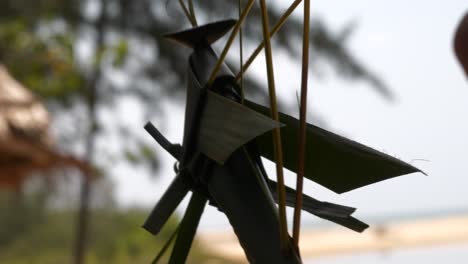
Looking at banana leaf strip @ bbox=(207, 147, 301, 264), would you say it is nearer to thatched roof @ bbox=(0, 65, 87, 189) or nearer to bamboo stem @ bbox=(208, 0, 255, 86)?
bamboo stem @ bbox=(208, 0, 255, 86)

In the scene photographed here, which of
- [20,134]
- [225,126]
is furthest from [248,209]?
[20,134]

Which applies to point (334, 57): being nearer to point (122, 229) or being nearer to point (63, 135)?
point (63, 135)

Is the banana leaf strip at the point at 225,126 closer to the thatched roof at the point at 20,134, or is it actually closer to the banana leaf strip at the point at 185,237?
the banana leaf strip at the point at 185,237

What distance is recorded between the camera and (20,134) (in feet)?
2.31

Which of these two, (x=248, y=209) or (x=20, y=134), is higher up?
(x=20, y=134)

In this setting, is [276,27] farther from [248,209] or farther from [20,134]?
[20,134]

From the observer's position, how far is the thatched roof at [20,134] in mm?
664

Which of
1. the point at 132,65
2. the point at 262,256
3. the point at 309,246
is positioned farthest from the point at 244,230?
the point at 132,65

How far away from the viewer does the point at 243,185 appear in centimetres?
6

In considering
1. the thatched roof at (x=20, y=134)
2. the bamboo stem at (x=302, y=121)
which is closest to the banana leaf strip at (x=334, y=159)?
the bamboo stem at (x=302, y=121)

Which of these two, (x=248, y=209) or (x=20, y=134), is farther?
(x=20, y=134)

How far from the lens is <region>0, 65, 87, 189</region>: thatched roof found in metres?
0.66

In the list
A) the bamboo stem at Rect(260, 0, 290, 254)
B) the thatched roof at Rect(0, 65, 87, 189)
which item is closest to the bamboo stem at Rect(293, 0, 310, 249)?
the bamboo stem at Rect(260, 0, 290, 254)

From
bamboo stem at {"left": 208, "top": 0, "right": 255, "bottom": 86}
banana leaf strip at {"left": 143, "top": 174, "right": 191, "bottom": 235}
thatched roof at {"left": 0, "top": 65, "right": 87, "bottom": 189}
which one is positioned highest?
thatched roof at {"left": 0, "top": 65, "right": 87, "bottom": 189}
